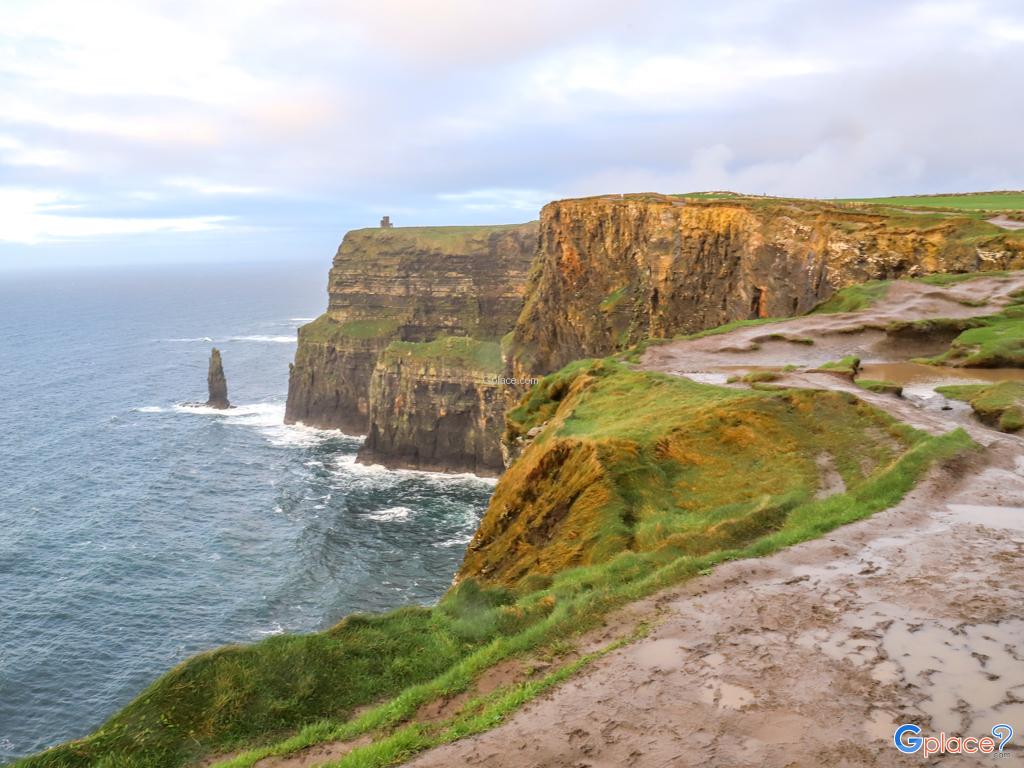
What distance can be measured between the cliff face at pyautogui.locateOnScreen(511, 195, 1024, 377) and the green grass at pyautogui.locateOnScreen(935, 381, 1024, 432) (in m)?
16.3

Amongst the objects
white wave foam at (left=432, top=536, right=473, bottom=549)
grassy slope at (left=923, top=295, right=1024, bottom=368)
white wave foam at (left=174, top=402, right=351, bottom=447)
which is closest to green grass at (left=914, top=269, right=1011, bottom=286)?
grassy slope at (left=923, top=295, right=1024, bottom=368)

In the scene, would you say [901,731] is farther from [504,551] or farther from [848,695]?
[504,551]

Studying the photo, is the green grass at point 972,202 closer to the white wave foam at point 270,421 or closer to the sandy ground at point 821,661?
the sandy ground at point 821,661

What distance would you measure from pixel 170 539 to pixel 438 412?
34928 mm

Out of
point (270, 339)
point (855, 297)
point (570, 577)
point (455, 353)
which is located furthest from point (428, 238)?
point (570, 577)

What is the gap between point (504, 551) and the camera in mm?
18062

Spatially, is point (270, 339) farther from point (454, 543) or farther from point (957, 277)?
point (957, 277)

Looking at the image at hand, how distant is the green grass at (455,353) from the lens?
8731cm

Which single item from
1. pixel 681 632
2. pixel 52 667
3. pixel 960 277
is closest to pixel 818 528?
pixel 681 632

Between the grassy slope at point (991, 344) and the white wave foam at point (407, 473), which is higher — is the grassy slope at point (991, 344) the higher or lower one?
the higher one

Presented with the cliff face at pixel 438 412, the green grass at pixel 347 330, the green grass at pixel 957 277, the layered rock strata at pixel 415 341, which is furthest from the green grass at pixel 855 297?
the green grass at pixel 347 330

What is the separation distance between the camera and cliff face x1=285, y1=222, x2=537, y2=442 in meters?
103

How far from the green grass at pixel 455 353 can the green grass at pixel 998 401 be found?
2566 inches

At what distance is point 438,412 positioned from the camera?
3423 inches
